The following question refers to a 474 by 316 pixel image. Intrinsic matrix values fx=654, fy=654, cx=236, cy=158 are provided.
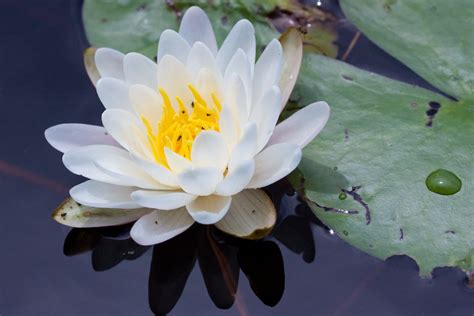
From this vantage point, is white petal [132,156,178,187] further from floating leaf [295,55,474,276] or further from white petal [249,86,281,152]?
floating leaf [295,55,474,276]

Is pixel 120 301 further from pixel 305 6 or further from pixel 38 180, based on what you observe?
pixel 305 6

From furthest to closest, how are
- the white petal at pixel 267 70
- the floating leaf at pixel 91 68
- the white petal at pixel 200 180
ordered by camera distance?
the floating leaf at pixel 91 68
the white petal at pixel 267 70
the white petal at pixel 200 180

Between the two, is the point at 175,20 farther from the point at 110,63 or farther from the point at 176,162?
the point at 176,162

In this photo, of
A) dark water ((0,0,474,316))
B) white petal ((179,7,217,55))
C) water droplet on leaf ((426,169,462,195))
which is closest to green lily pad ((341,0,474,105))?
dark water ((0,0,474,316))

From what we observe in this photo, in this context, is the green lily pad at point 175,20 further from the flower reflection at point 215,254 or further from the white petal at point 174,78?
the flower reflection at point 215,254

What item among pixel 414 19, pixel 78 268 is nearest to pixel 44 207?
pixel 78 268

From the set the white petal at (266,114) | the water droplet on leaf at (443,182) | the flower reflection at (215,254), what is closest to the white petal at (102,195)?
the flower reflection at (215,254)

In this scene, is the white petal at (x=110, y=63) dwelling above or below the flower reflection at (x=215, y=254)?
above
